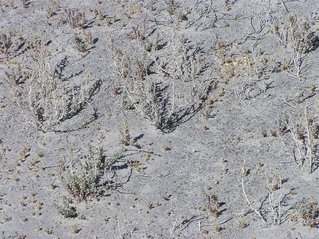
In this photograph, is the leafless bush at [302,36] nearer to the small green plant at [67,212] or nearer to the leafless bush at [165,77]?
the leafless bush at [165,77]

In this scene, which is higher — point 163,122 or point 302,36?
point 302,36

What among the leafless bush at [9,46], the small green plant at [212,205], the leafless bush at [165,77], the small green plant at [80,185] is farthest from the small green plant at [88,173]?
the leafless bush at [9,46]

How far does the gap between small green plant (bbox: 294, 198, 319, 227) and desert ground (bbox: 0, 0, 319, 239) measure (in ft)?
0.09

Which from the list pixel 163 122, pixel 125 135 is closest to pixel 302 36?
pixel 163 122

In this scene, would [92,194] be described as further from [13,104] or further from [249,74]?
[249,74]

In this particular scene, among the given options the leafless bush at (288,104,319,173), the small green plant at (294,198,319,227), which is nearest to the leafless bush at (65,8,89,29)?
the leafless bush at (288,104,319,173)

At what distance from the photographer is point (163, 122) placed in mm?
11383

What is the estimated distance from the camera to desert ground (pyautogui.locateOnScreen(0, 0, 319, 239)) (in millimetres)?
9188

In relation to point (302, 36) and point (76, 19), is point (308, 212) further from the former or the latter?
point (76, 19)

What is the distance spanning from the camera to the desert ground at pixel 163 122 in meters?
9.19

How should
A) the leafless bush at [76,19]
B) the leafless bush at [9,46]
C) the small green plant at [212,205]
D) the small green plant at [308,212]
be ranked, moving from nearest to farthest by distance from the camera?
1. the small green plant at [308,212]
2. the small green plant at [212,205]
3. the leafless bush at [9,46]
4. the leafless bush at [76,19]

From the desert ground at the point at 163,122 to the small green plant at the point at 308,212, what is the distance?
0.09 ft

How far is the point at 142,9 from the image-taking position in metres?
16.0

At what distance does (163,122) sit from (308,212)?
439cm
